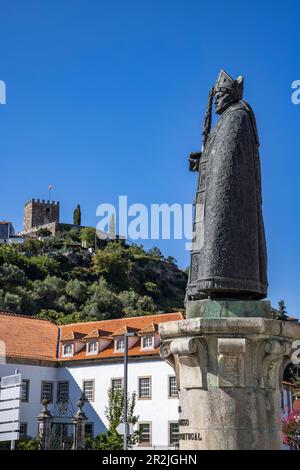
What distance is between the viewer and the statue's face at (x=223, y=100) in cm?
854

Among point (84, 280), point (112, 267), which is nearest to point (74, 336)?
point (84, 280)

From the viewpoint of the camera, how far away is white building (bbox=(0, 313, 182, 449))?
40.9 meters

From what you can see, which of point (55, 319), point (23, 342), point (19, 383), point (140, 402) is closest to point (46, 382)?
point (23, 342)

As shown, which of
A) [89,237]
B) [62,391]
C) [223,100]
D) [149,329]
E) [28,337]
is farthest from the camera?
[89,237]

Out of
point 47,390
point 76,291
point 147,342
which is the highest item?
point 76,291

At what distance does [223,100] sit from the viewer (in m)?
8.55

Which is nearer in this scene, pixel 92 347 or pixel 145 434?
pixel 145 434

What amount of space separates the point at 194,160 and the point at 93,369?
37230 millimetres

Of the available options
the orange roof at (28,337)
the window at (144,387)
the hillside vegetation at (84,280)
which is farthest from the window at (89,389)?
the hillside vegetation at (84,280)

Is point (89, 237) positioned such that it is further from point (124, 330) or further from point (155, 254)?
point (124, 330)

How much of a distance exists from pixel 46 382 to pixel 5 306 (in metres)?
32.5

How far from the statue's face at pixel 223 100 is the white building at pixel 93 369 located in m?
32.9
